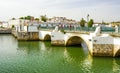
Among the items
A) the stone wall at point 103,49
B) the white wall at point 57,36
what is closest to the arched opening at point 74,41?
the white wall at point 57,36

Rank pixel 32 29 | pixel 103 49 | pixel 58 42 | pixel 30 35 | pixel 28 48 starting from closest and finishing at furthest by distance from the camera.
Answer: pixel 103 49
pixel 28 48
pixel 58 42
pixel 30 35
pixel 32 29

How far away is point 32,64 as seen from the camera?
68.2 feet

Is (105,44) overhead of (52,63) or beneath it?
overhead

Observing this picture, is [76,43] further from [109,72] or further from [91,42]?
[109,72]

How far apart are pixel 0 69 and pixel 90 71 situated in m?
8.08

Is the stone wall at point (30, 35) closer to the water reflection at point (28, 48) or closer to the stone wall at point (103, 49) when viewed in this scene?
the water reflection at point (28, 48)

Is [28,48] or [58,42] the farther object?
[58,42]

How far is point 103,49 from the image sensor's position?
75.7ft

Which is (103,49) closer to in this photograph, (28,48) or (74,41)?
(74,41)

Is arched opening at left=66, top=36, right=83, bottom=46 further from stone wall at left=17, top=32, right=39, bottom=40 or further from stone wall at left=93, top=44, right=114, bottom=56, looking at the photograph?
stone wall at left=17, top=32, right=39, bottom=40

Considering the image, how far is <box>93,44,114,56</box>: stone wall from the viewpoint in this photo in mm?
22744

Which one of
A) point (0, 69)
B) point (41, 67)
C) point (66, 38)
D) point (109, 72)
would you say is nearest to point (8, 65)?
point (0, 69)

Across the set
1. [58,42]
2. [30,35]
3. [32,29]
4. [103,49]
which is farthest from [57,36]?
[32,29]

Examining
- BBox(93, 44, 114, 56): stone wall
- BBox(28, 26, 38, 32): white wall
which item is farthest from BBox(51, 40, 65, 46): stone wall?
BBox(28, 26, 38, 32): white wall
